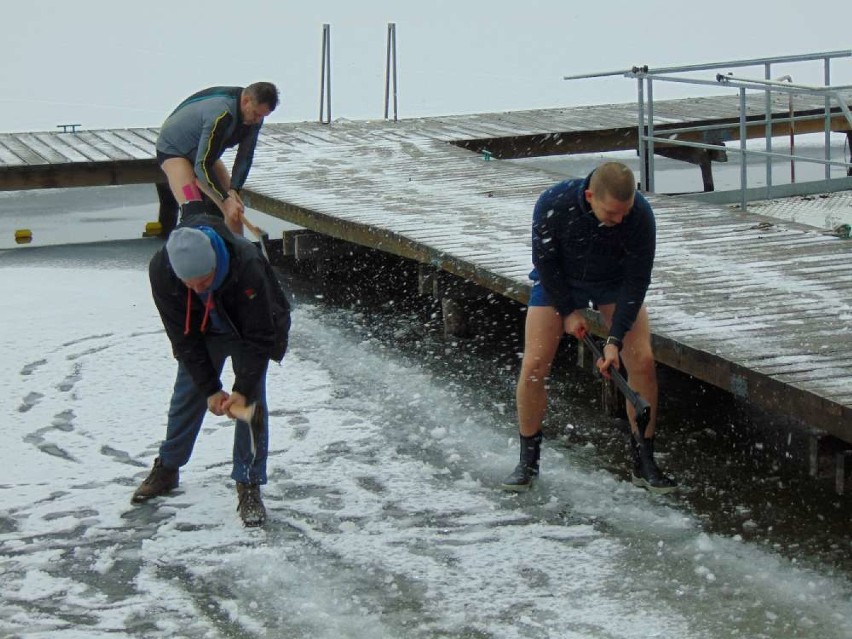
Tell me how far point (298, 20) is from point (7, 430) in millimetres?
23805

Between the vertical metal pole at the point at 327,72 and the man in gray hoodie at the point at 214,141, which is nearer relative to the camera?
the man in gray hoodie at the point at 214,141

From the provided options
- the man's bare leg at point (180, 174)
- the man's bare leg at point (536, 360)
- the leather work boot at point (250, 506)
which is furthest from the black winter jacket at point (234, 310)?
the man's bare leg at point (180, 174)

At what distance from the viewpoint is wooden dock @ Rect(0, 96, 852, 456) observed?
17.5ft

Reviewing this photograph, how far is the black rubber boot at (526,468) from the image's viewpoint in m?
5.43

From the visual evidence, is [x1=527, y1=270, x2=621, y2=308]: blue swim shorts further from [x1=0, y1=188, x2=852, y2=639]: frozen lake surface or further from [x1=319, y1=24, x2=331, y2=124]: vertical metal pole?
[x1=319, y1=24, x2=331, y2=124]: vertical metal pole

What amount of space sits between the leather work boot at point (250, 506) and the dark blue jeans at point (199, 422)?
3cm

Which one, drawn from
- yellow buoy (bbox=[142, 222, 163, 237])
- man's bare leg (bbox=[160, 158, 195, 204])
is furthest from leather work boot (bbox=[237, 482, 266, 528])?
yellow buoy (bbox=[142, 222, 163, 237])

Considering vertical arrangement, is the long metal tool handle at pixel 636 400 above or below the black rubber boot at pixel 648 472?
above

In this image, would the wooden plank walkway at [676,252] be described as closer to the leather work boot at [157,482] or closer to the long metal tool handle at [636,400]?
the long metal tool handle at [636,400]

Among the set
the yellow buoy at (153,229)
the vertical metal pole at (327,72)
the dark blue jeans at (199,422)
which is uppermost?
the vertical metal pole at (327,72)

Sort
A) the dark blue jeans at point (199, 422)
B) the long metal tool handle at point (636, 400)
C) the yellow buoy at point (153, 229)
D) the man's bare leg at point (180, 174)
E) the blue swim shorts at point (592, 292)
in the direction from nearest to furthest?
the dark blue jeans at point (199, 422) → the long metal tool handle at point (636, 400) → the blue swim shorts at point (592, 292) → the man's bare leg at point (180, 174) → the yellow buoy at point (153, 229)

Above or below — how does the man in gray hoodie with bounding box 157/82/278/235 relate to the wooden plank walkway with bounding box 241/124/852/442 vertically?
above

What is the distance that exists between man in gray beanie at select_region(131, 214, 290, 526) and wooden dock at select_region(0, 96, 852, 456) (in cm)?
181

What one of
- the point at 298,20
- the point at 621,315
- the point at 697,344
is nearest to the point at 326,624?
the point at 621,315
